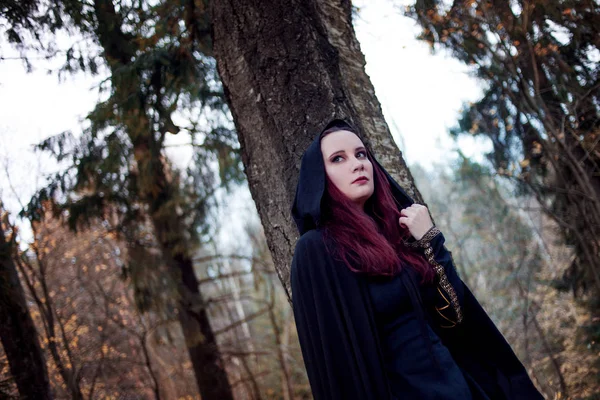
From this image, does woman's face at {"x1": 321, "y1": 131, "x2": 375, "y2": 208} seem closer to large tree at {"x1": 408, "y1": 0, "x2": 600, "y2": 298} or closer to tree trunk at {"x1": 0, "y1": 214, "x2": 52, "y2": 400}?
large tree at {"x1": 408, "y1": 0, "x2": 600, "y2": 298}

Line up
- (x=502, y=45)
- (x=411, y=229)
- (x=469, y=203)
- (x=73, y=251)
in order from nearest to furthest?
(x=411, y=229) < (x=502, y=45) < (x=73, y=251) < (x=469, y=203)

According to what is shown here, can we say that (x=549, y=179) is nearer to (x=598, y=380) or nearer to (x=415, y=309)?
(x=598, y=380)

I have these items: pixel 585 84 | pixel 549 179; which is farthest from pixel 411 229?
pixel 549 179

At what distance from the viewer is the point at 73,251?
45.6ft

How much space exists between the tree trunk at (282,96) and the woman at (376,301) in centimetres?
54

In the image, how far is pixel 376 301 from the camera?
87.0 inches

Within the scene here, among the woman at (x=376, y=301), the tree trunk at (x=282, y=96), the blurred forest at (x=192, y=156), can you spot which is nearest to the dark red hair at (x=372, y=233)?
the woman at (x=376, y=301)

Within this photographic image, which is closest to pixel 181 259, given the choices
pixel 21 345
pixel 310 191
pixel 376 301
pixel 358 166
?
pixel 21 345

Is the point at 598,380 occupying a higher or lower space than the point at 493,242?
lower

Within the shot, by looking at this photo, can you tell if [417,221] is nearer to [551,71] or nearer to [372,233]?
[372,233]

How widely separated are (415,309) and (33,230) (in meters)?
10.1

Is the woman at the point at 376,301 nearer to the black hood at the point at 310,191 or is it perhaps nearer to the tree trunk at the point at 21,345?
the black hood at the point at 310,191

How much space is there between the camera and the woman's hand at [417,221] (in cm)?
239

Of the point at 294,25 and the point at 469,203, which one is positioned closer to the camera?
the point at 294,25
